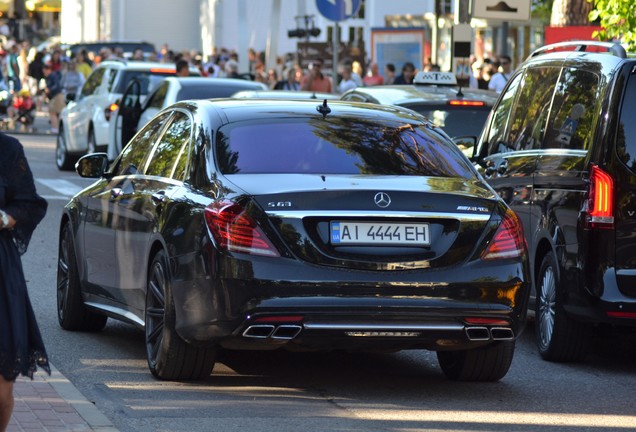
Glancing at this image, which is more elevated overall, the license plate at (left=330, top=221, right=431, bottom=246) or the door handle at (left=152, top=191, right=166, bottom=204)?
the door handle at (left=152, top=191, right=166, bottom=204)

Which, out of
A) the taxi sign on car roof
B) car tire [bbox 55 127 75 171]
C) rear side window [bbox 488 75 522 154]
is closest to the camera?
rear side window [bbox 488 75 522 154]

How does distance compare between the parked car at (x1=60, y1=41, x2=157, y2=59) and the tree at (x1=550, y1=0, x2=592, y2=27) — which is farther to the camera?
the parked car at (x1=60, y1=41, x2=157, y2=59)

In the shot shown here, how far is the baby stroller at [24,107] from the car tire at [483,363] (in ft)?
92.6

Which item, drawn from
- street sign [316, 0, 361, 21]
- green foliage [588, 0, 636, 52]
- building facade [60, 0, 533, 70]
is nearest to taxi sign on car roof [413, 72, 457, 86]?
green foliage [588, 0, 636, 52]

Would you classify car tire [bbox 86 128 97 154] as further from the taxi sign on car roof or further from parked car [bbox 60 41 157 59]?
parked car [bbox 60 41 157 59]

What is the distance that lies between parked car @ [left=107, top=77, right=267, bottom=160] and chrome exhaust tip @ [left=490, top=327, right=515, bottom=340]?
11.9m

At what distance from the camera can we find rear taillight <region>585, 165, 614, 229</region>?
924cm

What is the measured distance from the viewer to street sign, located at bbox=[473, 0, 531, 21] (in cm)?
1947

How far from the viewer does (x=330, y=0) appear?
75.5 feet

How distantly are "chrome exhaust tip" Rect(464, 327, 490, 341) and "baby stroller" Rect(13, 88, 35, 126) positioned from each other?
2903 centimetres

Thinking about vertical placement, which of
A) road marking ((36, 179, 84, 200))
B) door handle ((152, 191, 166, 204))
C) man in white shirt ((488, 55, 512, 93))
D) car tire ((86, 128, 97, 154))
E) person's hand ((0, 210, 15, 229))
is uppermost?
person's hand ((0, 210, 15, 229))

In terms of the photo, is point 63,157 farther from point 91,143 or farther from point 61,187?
point 61,187

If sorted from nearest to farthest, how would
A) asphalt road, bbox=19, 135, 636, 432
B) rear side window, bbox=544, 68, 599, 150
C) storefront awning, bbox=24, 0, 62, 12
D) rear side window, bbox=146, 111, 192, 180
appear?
1. asphalt road, bbox=19, 135, 636, 432
2. rear side window, bbox=146, 111, 192, 180
3. rear side window, bbox=544, 68, 599, 150
4. storefront awning, bbox=24, 0, 62, 12

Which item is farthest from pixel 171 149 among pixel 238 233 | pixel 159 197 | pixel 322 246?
pixel 322 246
